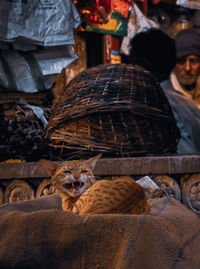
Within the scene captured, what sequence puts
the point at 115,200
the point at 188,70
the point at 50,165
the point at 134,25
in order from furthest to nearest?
the point at 134,25 < the point at 188,70 < the point at 50,165 < the point at 115,200

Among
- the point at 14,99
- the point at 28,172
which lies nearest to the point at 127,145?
the point at 28,172

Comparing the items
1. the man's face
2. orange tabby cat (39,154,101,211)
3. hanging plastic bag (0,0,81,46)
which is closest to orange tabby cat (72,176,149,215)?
orange tabby cat (39,154,101,211)

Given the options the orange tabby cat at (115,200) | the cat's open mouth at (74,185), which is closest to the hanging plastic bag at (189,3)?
the cat's open mouth at (74,185)

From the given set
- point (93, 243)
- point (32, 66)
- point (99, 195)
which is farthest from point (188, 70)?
point (93, 243)

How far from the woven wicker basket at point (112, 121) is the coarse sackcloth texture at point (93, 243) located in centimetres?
88

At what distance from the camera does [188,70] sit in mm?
4816

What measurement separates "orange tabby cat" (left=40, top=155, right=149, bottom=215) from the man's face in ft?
11.9

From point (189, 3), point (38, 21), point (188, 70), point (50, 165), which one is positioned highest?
point (189, 3)

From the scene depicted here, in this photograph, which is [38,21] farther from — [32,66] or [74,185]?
[74,185]

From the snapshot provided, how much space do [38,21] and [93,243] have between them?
251cm

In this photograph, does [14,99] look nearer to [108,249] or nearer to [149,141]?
[149,141]

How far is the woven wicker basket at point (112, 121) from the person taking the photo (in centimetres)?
201

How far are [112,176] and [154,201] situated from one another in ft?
1.24

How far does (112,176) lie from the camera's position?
6.56ft
